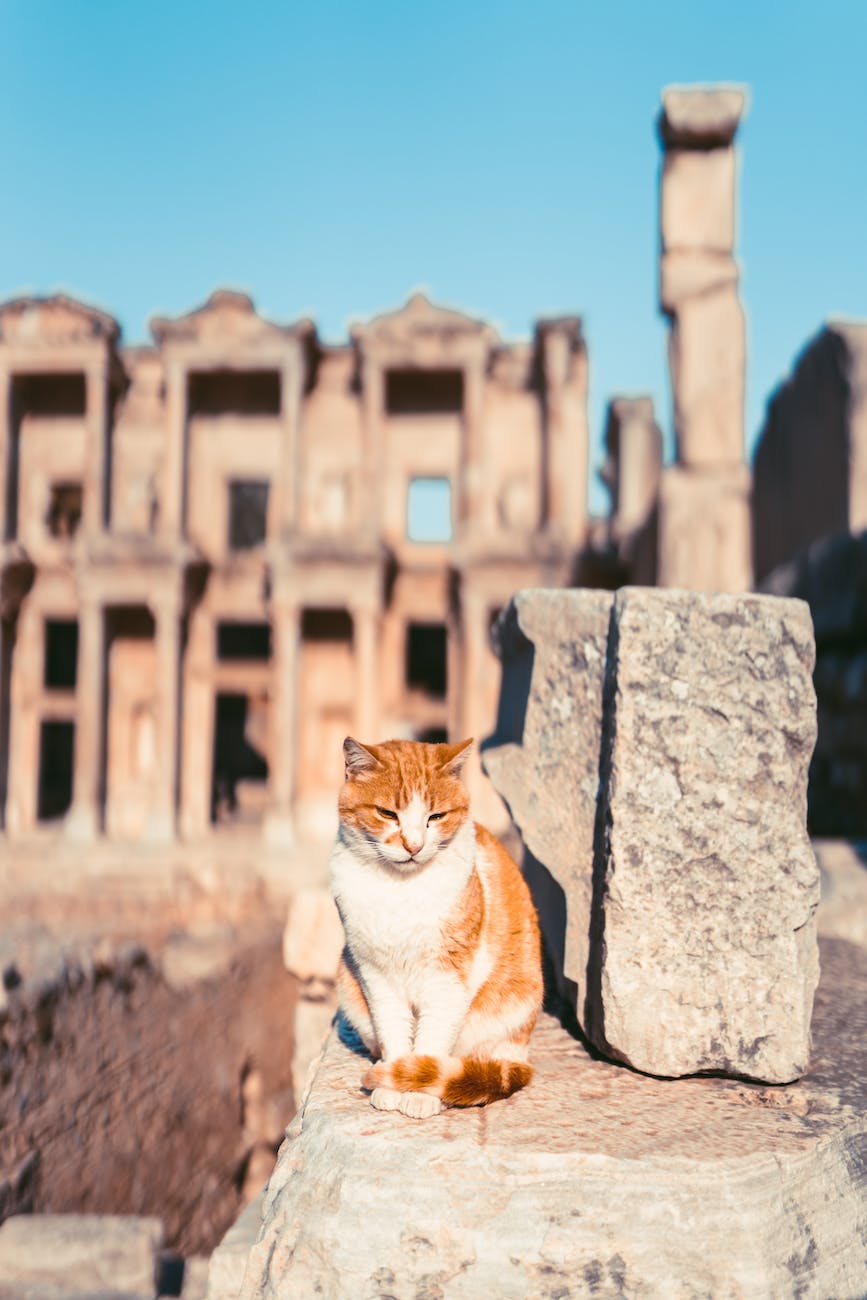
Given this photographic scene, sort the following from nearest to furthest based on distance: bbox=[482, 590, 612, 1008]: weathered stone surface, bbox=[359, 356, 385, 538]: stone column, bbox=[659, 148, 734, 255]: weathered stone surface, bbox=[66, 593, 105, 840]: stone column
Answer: bbox=[482, 590, 612, 1008]: weathered stone surface → bbox=[659, 148, 734, 255]: weathered stone surface → bbox=[66, 593, 105, 840]: stone column → bbox=[359, 356, 385, 538]: stone column

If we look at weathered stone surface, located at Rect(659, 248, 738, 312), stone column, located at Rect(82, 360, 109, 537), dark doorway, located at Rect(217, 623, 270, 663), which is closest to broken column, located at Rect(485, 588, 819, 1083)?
weathered stone surface, located at Rect(659, 248, 738, 312)

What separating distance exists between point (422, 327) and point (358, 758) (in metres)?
14.7

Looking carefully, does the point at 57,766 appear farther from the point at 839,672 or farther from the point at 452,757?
the point at 452,757

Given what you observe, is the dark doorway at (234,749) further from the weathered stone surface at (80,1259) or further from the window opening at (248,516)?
the weathered stone surface at (80,1259)

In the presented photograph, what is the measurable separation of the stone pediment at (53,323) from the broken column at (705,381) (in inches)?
480

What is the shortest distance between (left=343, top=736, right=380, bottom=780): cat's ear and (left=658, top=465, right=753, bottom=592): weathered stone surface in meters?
4.80

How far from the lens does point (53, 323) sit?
16.1 metres

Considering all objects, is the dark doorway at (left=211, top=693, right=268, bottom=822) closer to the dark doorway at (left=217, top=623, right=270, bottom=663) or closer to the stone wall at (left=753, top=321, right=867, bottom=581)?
the dark doorway at (left=217, top=623, right=270, bottom=663)

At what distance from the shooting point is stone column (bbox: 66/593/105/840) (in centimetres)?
1502

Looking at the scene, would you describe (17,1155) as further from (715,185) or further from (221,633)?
(221,633)

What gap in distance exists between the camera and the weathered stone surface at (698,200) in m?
6.46

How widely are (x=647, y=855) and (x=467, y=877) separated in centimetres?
45

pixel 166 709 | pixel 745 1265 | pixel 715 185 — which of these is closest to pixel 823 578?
pixel 715 185

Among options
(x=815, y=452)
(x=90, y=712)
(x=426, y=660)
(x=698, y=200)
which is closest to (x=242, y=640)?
(x=426, y=660)
